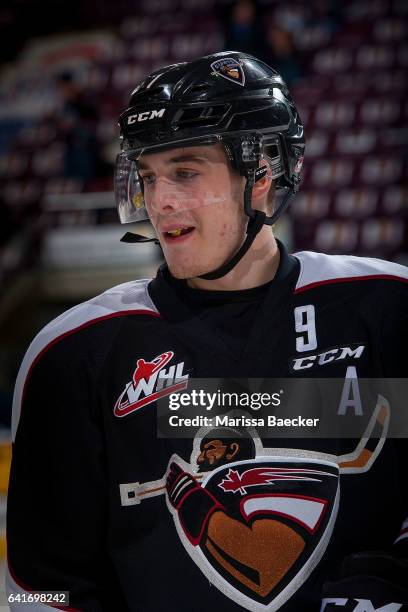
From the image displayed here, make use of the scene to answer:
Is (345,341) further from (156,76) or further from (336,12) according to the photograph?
(336,12)

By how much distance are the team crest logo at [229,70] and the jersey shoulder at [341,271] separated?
0.36 metres

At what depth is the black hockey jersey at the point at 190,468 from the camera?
160cm

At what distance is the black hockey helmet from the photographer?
1.66 metres

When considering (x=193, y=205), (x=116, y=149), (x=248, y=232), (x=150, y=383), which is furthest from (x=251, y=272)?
(x=116, y=149)

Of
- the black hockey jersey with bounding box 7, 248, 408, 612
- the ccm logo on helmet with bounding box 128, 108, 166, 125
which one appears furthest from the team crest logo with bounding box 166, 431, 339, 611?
the ccm logo on helmet with bounding box 128, 108, 166, 125

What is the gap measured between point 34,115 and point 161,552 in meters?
8.83

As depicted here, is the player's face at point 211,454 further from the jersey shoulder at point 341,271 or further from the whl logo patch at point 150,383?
the jersey shoulder at point 341,271

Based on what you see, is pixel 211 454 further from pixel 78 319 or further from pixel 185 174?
pixel 185 174

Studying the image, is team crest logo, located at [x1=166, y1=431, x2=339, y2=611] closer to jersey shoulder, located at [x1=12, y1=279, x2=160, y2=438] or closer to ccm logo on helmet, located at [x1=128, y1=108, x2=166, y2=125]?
jersey shoulder, located at [x1=12, y1=279, x2=160, y2=438]

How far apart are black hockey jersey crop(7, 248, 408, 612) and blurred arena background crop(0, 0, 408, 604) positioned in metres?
2.94

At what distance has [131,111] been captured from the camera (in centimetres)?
171

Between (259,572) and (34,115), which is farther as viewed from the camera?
(34,115)

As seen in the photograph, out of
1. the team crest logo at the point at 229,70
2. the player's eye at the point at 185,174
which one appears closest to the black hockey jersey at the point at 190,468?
the player's eye at the point at 185,174

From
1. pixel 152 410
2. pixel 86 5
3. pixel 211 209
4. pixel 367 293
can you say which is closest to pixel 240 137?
pixel 211 209
